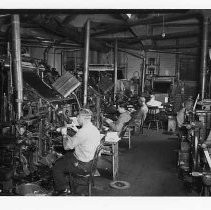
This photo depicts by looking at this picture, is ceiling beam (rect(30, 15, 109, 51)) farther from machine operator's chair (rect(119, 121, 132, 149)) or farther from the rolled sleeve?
the rolled sleeve

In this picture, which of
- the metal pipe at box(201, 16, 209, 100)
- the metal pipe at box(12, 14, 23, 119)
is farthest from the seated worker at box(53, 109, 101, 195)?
the metal pipe at box(201, 16, 209, 100)

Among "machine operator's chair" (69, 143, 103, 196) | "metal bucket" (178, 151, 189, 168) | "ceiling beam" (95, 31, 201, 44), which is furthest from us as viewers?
"ceiling beam" (95, 31, 201, 44)

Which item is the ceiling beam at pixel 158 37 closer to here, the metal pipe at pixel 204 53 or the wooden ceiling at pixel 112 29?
the wooden ceiling at pixel 112 29

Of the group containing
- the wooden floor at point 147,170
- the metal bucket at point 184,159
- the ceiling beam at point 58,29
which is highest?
the ceiling beam at point 58,29

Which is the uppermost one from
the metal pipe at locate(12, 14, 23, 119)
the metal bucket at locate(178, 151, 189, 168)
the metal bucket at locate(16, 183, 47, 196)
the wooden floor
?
the metal pipe at locate(12, 14, 23, 119)

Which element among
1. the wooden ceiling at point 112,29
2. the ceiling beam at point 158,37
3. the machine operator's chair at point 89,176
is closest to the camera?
the machine operator's chair at point 89,176

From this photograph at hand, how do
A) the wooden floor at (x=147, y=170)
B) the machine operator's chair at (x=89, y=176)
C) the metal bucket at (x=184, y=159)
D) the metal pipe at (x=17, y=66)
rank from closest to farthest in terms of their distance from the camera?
the machine operator's chair at (x=89, y=176) < the wooden floor at (x=147, y=170) < the metal bucket at (x=184, y=159) < the metal pipe at (x=17, y=66)

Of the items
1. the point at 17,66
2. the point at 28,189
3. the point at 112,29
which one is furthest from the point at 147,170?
the point at 112,29

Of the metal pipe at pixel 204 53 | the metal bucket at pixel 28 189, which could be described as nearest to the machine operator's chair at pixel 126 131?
the metal bucket at pixel 28 189

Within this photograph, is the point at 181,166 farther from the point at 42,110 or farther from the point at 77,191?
the point at 42,110

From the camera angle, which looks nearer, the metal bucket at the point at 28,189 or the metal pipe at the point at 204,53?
the metal bucket at the point at 28,189

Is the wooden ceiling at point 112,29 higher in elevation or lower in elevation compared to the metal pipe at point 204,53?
higher

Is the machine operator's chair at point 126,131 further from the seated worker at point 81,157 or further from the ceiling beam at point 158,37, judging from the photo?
the ceiling beam at point 158,37

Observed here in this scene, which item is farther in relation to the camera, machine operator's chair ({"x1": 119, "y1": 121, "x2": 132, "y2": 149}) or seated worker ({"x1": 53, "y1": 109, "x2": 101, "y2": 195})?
machine operator's chair ({"x1": 119, "y1": 121, "x2": 132, "y2": 149})
